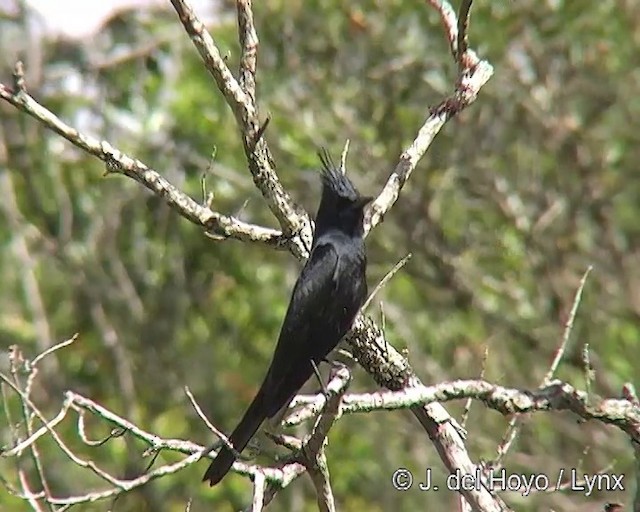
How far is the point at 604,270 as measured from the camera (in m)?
7.79

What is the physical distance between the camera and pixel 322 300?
409 cm

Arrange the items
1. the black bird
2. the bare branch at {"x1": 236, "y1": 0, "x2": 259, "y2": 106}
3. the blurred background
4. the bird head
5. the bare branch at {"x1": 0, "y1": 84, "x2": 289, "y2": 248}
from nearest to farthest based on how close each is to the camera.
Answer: the bare branch at {"x1": 0, "y1": 84, "x2": 289, "y2": 248} < the bare branch at {"x1": 236, "y1": 0, "x2": 259, "y2": 106} < the black bird < the bird head < the blurred background

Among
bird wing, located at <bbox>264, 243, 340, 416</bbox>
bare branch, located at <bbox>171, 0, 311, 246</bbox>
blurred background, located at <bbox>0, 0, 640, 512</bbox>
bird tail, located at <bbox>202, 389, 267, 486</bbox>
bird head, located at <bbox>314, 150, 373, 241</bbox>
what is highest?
blurred background, located at <bbox>0, 0, 640, 512</bbox>

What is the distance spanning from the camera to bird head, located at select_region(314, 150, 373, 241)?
4.25 meters

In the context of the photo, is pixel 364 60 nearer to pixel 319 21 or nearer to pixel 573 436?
pixel 319 21

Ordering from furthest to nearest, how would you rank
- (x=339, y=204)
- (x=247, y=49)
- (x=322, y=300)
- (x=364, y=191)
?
(x=364, y=191) < (x=339, y=204) < (x=322, y=300) < (x=247, y=49)

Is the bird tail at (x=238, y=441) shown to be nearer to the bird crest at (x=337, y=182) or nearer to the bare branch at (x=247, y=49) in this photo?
the bird crest at (x=337, y=182)

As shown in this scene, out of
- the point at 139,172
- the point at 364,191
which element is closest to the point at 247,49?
the point at 139,172

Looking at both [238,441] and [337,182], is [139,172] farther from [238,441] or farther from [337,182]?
[337,182]

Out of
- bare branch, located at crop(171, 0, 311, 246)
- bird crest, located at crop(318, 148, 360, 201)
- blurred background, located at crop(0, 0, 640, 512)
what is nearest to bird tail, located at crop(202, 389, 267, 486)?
bare branch, located at crop(171, 0, 311, 246)

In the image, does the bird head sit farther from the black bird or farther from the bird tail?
the bird tail

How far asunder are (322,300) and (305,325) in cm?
11

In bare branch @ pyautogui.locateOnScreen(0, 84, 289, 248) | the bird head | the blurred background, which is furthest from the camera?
the blurred background

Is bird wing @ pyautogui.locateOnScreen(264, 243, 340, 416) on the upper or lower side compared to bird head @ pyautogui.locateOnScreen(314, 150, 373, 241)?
lower
